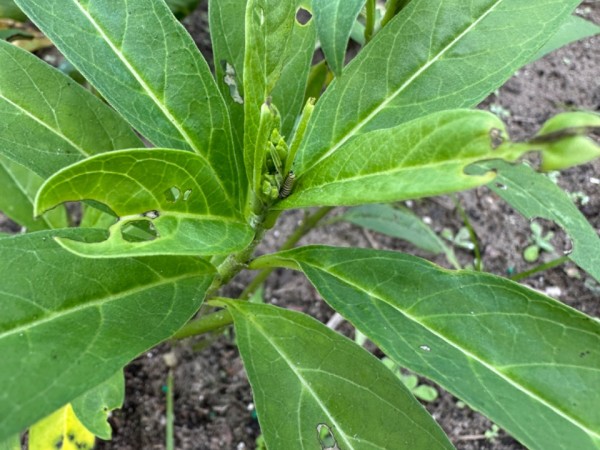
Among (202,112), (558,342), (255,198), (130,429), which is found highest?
(202,112)

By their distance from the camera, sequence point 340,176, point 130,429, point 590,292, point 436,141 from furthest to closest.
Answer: point 590,292
point 130,429
point 340,176
point 436,141

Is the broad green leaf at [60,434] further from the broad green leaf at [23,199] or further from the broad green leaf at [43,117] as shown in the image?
the broad green leaf at [43,117]

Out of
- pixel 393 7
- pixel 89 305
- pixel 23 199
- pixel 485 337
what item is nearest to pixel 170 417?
pixel 23 199

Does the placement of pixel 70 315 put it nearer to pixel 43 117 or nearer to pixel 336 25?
pixel 43 117

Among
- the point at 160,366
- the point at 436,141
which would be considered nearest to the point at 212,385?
the point at 160,366

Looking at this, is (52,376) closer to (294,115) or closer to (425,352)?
(425,352)

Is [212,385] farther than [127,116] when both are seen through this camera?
Yes

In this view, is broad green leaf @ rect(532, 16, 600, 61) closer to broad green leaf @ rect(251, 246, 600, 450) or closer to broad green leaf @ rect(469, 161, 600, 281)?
broad green leaf @ rect(469, 161, 600, 281)
